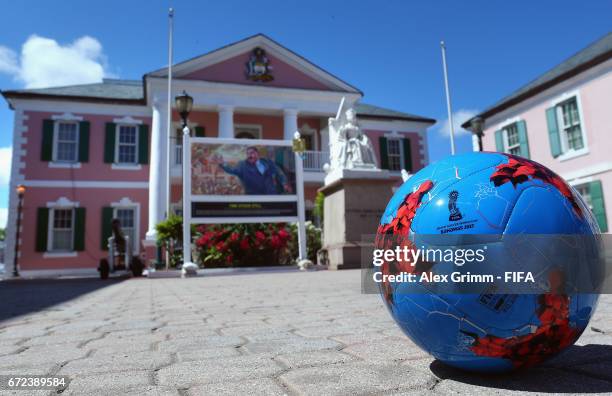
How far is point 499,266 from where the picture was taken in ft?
4.75

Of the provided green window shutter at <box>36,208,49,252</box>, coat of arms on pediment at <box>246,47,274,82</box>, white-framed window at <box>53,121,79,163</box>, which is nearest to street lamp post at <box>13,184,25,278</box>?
green window shutter at <box>36,208,49,252</box>

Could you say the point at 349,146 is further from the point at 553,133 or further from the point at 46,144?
the point at 46,144

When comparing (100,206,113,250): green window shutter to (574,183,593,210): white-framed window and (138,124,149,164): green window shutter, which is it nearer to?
(138,124,149,164): green window shutter

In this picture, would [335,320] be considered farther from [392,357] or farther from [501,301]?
[501,301]

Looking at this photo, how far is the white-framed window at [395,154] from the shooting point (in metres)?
23.5

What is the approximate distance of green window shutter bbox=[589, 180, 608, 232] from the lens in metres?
14.8

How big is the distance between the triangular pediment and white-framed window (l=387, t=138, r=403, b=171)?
383 centimetres

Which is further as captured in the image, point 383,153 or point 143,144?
point 383,153

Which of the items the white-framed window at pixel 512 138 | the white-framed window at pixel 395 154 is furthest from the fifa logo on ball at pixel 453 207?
the white-framed window at pixel 395 154

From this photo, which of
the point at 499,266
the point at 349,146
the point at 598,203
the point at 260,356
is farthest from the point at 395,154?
the point at 499,266

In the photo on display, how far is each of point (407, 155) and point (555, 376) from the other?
22.6 meters

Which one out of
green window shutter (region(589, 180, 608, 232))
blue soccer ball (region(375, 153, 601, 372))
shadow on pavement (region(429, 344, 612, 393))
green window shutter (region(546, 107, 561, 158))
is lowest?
shadow on pavement (region(429, 344, 612, 393))

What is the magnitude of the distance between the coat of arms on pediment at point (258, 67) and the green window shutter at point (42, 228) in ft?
34.5

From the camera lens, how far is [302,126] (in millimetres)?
22609
